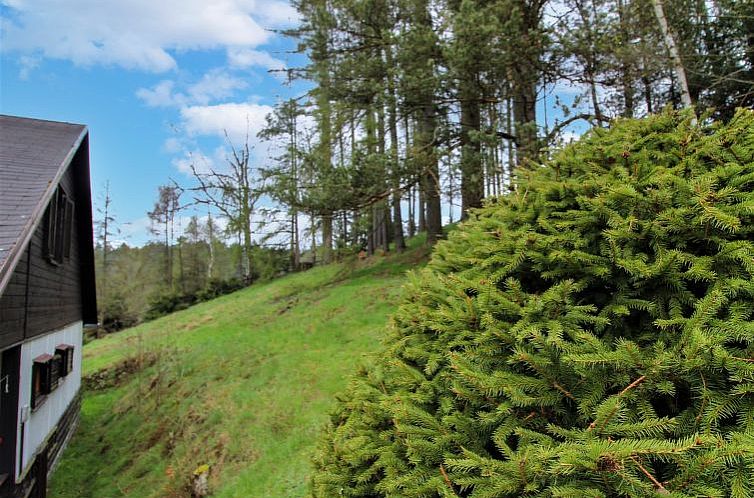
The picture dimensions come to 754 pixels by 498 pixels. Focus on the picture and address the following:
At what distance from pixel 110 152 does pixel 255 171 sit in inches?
481

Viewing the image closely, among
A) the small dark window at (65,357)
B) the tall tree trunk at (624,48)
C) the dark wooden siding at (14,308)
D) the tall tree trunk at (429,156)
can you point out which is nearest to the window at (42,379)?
the small dark window at (65,357)

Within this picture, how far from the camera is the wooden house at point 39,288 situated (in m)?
5.37

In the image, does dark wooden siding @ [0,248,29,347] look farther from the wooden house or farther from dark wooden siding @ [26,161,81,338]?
dark wooden siding @ [26,161,81,338]

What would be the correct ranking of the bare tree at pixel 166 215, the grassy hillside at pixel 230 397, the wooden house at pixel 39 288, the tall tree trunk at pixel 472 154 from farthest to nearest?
the bare tree at pixel 166 215, the tall tree trunk at pixel 472 154, the grassy hillside at pixel 230 397, the wooden house at pixel 39 288

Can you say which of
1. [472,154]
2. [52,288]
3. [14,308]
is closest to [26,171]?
[14,308]

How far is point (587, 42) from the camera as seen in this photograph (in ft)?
28.8

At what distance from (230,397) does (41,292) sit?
3.74m

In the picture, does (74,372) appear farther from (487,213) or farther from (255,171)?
(255,171)

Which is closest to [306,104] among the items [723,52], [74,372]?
[74,372]

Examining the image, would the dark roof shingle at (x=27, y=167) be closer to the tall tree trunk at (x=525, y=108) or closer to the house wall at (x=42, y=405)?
the house wall at (x=42, y=405)

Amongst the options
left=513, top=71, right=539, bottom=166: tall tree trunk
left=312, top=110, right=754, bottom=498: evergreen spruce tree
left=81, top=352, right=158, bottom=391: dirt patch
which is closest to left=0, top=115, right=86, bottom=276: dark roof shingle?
left=312, top=110, right=754, bottom=498: evergreen spruce tree

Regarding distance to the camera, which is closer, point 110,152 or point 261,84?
point 110,152

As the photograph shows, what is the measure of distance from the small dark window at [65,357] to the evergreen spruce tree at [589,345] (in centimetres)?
869

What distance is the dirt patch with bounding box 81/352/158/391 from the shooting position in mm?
12719
